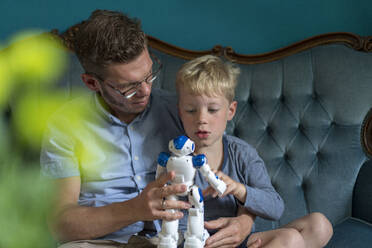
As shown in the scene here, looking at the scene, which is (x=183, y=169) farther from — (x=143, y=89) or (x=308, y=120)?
(x=308, y=120)

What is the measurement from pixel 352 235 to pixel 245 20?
4.09 ft

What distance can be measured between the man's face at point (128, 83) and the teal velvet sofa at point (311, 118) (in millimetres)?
511

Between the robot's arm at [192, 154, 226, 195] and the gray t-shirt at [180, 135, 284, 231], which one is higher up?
the robot's arm at [192, 154, 226, 195]

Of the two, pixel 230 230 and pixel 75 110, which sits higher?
pixel 75 110

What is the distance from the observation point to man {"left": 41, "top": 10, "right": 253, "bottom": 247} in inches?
50.1

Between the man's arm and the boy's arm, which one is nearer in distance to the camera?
the man's arm

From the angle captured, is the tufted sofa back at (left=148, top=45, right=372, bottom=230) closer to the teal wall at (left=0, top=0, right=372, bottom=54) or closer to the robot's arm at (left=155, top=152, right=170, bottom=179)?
the teal wall at (left=0, top=0, right=372, bottom=54)

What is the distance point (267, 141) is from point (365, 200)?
0.49 meters

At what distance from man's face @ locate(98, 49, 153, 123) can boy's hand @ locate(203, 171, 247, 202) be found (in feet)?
1.20

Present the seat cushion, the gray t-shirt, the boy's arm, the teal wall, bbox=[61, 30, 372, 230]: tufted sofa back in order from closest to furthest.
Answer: the boy's arm < the gray t-shirt < the seat cushion < bbox=[61, 30, 372, 230]: tufted sofa back < the teal wall

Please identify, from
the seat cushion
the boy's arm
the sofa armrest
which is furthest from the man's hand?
the sofa armrest

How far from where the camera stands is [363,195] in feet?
5.59

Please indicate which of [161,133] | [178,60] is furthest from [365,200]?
[178,60]

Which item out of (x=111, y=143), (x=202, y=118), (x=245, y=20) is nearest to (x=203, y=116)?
(x=202, y=118)
